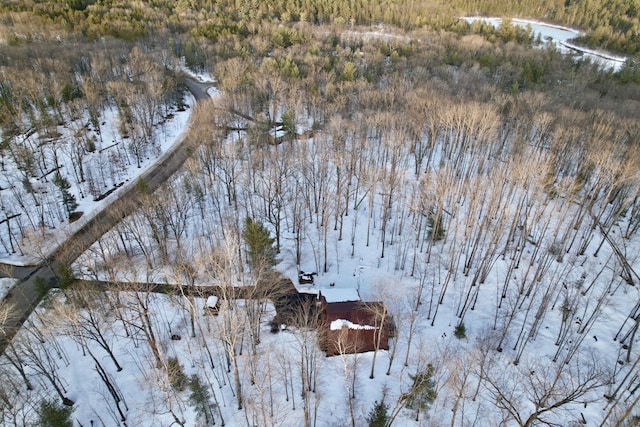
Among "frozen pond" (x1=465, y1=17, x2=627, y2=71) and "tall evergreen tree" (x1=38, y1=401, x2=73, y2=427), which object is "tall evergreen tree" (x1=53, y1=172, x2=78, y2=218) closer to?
"tall evergreen tree" (x1=38, y1=401, x2=73, y2=427)

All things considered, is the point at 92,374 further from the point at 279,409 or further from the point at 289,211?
the point at 289,211

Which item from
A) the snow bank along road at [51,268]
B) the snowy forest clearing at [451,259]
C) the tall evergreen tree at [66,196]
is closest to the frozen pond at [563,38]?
the snowy forest clearing at [451,259]

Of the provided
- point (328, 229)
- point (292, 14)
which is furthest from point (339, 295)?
point (292, 14)

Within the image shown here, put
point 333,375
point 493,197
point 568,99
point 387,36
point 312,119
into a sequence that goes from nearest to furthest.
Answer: point 333,375, point 493,197, point 568,99, point 312,119, point 387,36

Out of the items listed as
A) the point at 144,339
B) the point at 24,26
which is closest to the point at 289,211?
the point at 144,339

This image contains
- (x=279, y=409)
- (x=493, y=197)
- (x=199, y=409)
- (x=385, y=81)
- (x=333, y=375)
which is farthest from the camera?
(x=385, y=81)

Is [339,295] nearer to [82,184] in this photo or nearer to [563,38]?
[82,184]

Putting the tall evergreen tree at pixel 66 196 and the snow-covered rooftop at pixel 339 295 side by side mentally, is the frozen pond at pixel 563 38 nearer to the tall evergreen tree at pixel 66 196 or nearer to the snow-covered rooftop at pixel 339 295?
the snow-covered rooftop at pixel 339 295
